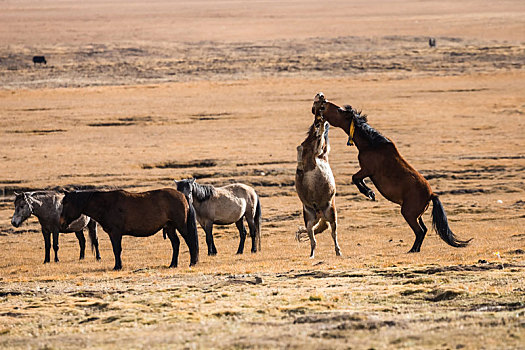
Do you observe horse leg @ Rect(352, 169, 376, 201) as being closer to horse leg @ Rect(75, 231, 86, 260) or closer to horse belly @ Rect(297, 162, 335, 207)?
horse belly @ Rect(297, 162, 335, 207)

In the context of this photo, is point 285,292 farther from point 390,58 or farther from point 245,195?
point 390,58

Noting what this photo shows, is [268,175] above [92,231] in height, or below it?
below

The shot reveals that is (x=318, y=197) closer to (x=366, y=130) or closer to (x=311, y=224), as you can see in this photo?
(x=311, y=224)

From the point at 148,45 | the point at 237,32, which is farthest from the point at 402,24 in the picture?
the point at 148,45

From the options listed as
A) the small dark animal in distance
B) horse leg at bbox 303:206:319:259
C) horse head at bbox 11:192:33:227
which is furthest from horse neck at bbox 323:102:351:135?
the small dark animal in distance

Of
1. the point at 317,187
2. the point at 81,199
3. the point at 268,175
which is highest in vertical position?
the point at 317,187

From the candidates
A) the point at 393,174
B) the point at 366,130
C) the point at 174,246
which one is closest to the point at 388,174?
the point at 393,174

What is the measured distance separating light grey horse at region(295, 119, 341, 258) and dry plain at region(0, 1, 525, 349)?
0.96m

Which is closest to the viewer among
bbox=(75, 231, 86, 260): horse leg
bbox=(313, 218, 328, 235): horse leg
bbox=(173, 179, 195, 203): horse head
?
bbox=(313, 218, 328, 235): horse leg

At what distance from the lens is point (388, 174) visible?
16.1 meters

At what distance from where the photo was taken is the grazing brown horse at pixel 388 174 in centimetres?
1606

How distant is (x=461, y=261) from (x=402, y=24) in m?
102

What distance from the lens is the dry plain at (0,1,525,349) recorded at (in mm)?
10273

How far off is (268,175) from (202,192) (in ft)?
35.6
